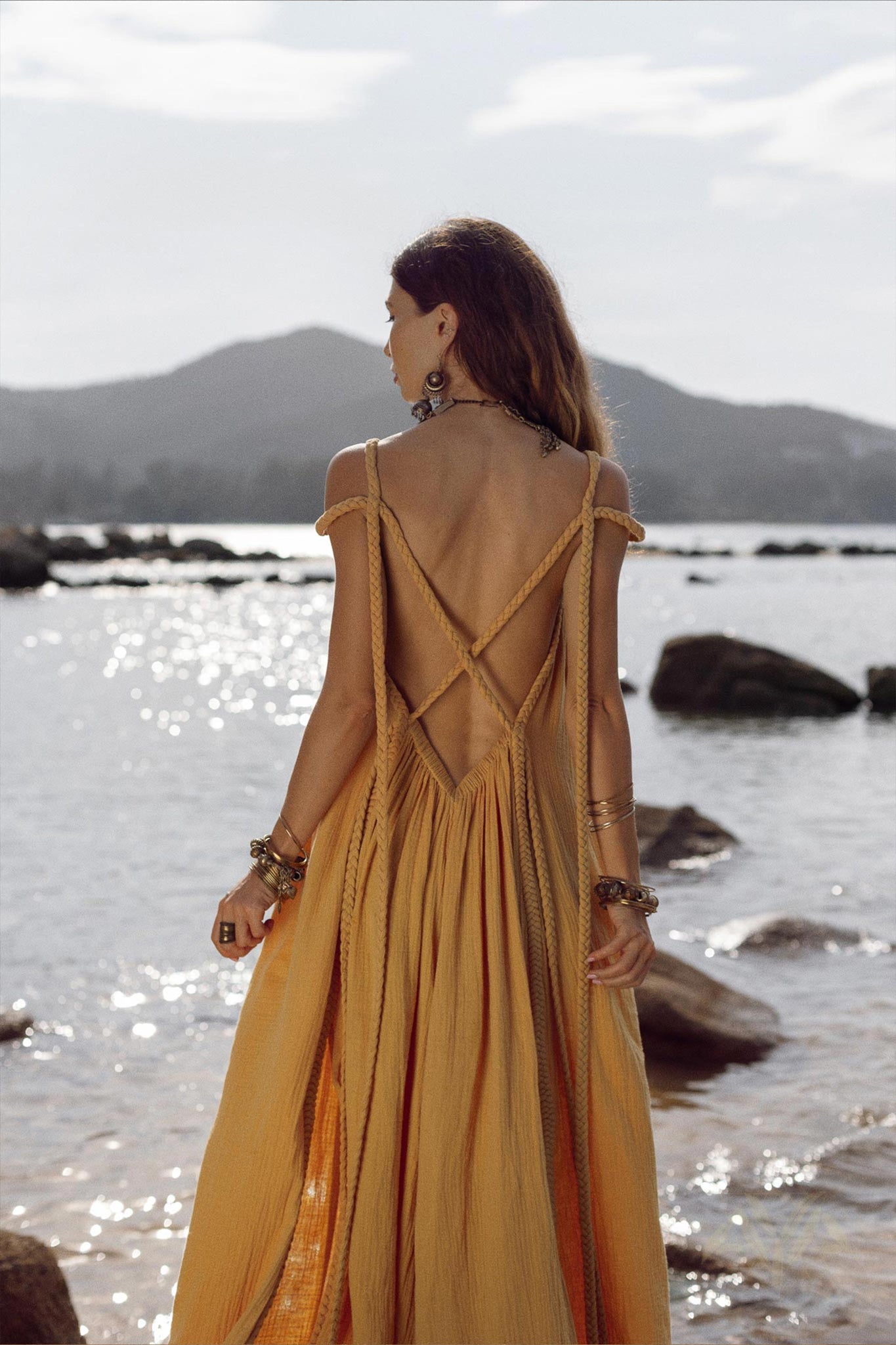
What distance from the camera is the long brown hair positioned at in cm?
224

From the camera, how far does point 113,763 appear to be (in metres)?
13.8

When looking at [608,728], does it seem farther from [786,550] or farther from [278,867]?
[786,550]

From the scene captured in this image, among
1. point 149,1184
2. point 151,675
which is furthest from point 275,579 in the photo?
point 149,1184

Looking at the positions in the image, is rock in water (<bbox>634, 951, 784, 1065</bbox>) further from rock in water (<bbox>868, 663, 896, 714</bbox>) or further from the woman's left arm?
rock in water (<bbox>868, 663, 896, 714</bbox>)

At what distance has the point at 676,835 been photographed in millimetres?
9211

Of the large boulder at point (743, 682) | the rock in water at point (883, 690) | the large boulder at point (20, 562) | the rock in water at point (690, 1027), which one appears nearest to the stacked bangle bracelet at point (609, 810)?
the rock in water at point (690, 1027)

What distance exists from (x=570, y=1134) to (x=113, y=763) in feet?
39.5

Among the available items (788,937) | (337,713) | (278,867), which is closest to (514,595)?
(337,713)

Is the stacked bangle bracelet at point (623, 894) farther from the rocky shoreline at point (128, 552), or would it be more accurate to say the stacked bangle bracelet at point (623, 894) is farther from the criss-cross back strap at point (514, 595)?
the rocky shoreline at point (128, 552)

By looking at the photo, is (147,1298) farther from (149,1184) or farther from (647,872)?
(647,872)

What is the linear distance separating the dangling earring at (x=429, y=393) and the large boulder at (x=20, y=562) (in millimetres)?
37531

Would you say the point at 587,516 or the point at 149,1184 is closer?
the point at 587,516

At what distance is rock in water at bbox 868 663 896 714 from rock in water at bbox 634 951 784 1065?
41.1 feet

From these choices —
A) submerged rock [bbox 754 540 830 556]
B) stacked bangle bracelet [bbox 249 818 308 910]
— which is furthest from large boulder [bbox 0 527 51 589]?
submerged rock [bbox 754 540 830 556]
